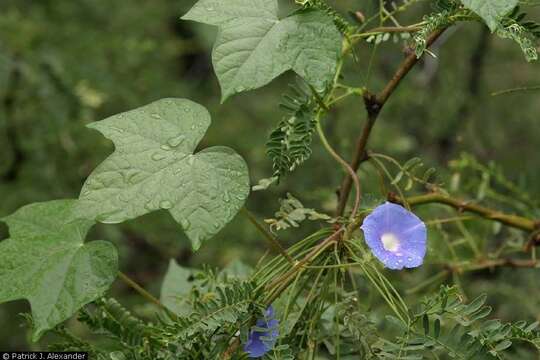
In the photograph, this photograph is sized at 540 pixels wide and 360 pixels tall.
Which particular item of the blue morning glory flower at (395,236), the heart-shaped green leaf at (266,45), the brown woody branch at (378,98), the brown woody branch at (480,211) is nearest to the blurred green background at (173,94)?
the brown woody branch at (480,211)

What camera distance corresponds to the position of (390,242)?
1113 mm

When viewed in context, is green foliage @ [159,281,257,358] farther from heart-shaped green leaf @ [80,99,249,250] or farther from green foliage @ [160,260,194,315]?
green foliage @ [160,260,194,315]

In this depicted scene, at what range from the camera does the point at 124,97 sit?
2.71 metres

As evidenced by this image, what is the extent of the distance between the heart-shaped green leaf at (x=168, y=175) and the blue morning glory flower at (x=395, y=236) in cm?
19

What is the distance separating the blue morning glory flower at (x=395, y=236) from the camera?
1080 millimetres

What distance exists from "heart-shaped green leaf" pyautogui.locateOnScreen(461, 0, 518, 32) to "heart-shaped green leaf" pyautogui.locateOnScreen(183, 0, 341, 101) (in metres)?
0.19

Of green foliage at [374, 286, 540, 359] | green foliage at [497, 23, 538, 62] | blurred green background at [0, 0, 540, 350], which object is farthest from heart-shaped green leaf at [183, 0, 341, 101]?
blurred green background at [0, 0, 540, 350]

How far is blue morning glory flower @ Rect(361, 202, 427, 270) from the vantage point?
1.08 meters

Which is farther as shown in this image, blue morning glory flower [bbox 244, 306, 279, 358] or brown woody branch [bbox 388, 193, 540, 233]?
brown woody branch [bbox 388, 193, 540, 233]

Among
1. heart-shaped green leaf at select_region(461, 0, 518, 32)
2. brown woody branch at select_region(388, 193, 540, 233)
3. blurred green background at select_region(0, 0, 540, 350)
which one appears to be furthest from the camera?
blurred green background at select_region(0, 0, 540, 350)

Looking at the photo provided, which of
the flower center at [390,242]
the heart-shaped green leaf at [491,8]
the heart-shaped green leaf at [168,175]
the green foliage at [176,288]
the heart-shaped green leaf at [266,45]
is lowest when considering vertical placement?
the green foliage at [176,288]

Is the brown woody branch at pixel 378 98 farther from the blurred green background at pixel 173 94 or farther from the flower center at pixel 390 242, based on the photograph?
the blurred green background at pixel 173 94

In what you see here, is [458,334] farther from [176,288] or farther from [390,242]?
[176,288]

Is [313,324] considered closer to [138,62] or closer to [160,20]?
[138,62]
